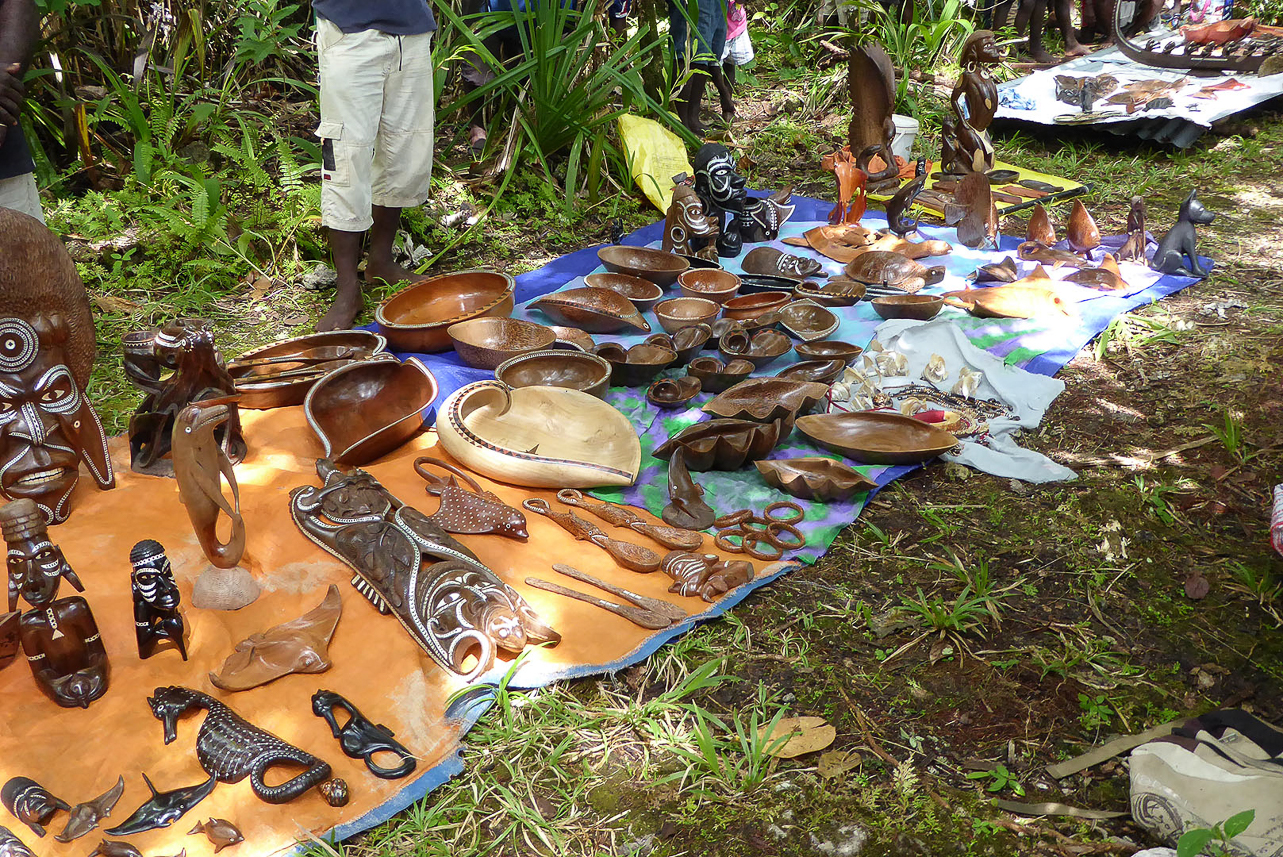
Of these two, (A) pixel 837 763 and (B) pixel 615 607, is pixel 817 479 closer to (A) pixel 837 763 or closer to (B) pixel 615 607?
(B) pixel 615 607

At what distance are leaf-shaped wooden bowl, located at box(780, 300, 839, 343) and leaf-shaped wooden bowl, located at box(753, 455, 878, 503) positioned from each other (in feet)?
3.13

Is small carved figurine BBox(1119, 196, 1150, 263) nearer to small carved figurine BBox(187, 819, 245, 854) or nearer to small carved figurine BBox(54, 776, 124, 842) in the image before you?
small carved figurine BBox(187, 819, 245, 854)

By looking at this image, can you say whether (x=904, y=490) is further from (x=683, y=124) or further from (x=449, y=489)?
(x=683, y=124)

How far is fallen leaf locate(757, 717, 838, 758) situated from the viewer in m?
2.20

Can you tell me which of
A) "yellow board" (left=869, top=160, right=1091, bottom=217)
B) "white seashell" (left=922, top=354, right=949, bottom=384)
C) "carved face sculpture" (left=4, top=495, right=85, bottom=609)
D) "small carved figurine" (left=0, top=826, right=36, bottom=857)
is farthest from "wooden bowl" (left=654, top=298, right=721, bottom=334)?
"small carved figurine" (left=0, top=826, right=36, bottom=857)

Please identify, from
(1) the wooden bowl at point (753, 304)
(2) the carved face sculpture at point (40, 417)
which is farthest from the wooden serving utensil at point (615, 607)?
(1) the wooden bowl at point (753, 304)

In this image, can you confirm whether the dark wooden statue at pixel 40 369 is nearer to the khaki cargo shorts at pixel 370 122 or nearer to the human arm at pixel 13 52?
the human arm at pixel 13 52

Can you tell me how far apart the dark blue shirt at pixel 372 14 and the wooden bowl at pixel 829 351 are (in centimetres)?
211

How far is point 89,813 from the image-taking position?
1.98 m

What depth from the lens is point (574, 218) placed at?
17.7ft

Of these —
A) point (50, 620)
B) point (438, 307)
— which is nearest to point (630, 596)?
point (50, 620)

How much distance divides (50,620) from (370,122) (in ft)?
8.07

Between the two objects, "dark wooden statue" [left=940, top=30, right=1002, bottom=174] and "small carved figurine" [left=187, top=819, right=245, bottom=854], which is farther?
"dark wooden statue" [left=940, top=30, right=1002, bottom=174]

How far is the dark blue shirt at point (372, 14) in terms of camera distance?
3.71m
